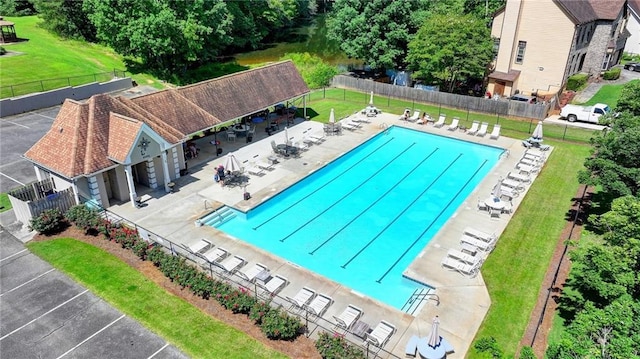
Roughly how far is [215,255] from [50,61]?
1719 inches

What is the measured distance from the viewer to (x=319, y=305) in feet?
56.4

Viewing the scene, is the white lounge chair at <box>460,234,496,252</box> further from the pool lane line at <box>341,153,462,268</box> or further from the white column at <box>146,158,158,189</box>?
the white column at <box>146,158,158,189</box>

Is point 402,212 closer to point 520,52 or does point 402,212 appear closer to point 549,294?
point 549,294

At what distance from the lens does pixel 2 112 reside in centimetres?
3831

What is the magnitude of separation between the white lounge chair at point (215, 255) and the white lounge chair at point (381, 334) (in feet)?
26.2

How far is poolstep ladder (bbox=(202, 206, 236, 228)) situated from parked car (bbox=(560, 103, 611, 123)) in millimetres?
30980

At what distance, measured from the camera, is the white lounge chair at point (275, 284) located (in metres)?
18.2

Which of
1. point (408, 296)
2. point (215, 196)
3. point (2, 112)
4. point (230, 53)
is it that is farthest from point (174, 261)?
point (230, 53)

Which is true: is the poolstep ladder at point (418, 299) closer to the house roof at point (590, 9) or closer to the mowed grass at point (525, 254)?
the mowed grass at point (525, 254)

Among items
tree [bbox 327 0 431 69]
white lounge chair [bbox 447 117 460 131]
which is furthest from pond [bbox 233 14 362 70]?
white lounge chair [bbox 447 117 460 131]

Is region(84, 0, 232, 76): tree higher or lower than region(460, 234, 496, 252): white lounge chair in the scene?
higher

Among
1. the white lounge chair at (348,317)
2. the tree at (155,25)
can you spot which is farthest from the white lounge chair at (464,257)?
the tree at (155,25)

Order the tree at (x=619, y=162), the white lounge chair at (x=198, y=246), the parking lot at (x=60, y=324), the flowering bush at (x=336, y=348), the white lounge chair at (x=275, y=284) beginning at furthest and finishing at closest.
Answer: the white lounge chair at (x=198, y=246) → the tree at (x=619, y=162) → the white lounge chair at (x=275, y=284) → the parking lot at (x=60, y=324) → the flowering bush at (x=336, y=348)

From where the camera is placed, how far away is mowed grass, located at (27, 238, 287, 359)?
15.8 m
